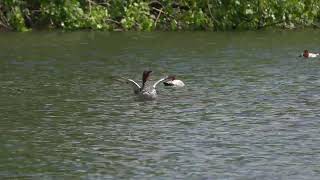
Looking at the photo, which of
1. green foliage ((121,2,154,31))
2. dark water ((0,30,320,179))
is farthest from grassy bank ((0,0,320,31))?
dark water ((0,30,320,179))

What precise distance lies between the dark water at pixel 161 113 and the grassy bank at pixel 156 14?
4.38 meters

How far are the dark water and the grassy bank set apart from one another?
14.4ft

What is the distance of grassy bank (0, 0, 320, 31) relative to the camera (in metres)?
37.7

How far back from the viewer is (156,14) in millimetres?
39219

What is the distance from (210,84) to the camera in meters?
23.9

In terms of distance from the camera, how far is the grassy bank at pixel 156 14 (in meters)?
37.7

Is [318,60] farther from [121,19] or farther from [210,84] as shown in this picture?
[121,19]

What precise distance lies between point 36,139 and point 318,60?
1355 cm

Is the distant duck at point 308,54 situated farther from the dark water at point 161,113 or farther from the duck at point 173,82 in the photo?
the duck at point 173,82

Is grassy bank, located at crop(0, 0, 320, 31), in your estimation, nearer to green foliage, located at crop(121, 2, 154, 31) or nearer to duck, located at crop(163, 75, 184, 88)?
green foliage, located at crop(121, 2, 154, 31)

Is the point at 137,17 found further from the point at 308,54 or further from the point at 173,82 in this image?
the point at 173,82

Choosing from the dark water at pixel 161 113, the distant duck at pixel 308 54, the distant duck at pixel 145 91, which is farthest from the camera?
the distant duck at pixel 308 54

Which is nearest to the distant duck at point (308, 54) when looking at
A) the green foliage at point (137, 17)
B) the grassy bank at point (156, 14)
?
the grassy bank at point (156, 14)

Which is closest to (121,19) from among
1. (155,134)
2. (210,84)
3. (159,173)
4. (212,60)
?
(212,60)
